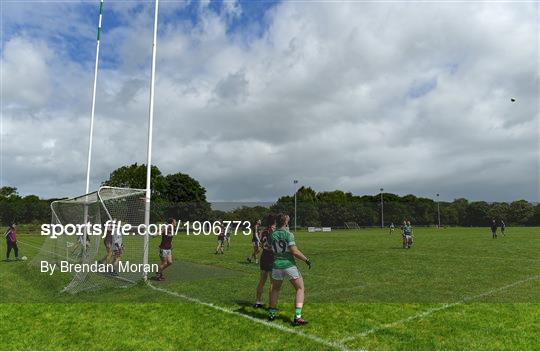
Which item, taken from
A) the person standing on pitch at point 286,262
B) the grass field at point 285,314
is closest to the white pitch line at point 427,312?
the grass field at point 285,314

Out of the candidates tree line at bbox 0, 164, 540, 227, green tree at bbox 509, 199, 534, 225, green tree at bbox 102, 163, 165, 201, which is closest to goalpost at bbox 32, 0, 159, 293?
tree line at bbox 0, 164, 540, 227

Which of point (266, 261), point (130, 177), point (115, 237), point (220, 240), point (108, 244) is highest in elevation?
point (130, 177)

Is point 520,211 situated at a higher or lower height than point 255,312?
higher

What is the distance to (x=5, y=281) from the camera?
47.4 feet

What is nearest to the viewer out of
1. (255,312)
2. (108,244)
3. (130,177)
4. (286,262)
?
(286,262)

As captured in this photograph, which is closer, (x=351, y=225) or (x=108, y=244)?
(x=108, y=244)

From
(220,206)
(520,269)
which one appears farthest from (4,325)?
(220,206)

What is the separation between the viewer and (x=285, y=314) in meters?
9.02

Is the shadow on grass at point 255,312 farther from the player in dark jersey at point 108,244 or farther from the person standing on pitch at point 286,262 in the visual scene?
the player in dark jersey at point 108,244

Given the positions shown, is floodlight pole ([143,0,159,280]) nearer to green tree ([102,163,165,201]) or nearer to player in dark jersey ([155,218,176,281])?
player in dark jersey ([155,218,176,281])

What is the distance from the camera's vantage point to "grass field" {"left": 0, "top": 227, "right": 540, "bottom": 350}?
739 centimetres

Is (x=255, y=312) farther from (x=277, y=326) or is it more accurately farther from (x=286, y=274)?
(x=286, y=274)

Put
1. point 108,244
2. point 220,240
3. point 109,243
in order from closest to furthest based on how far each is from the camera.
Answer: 1. point 109,243
2. point 108,244
3. point 220,240

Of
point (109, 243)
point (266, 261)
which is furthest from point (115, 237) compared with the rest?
point (266, 261)
